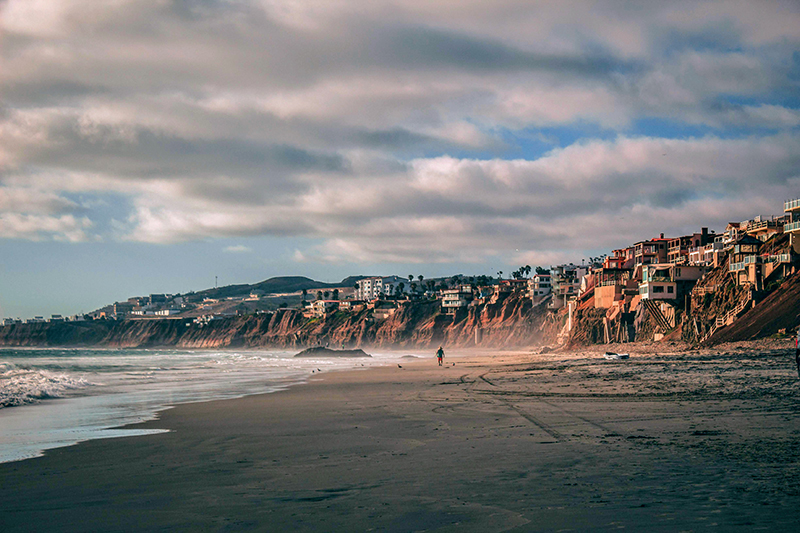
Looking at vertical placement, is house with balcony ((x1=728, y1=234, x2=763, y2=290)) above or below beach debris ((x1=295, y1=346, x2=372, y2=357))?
above

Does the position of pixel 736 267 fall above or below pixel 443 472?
above

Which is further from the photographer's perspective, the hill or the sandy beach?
the hill

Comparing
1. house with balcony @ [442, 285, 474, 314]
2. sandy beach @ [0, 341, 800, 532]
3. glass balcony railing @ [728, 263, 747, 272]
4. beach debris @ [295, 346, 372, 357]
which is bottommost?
beach debris @ [295, 346, 372, 357]

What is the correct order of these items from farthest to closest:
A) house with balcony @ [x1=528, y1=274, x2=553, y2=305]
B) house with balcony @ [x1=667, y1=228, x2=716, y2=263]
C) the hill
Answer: house with balcony @ [x1=528, y1=274, x2=553, y2=305]
house with balcony @ [x1=667, y1=228, x2=716, y2=263]
the hill

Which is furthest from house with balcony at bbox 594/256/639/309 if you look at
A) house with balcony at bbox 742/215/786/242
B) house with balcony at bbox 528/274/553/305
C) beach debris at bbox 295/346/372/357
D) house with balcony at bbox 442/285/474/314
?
house with balcony at bbox 442/285/474/314

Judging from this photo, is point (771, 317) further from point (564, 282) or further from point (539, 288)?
point (539, 288)

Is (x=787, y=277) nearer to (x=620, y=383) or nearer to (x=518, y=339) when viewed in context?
(x=620, y=383)


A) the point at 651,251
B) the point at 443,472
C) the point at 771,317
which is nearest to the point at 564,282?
the point at 651,251

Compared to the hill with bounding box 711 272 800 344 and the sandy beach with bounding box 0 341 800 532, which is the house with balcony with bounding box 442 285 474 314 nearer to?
the hill with bounding box 711 272 800 344

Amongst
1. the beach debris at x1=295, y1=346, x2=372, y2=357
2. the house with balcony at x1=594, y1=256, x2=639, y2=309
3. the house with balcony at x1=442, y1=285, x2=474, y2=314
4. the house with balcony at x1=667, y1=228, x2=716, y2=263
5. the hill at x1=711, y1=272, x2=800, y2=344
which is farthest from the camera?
the house with balcony at x1=442, y1=285, x2=474, y2=314

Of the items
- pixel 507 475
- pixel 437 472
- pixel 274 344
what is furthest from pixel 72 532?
pixel 274 344
